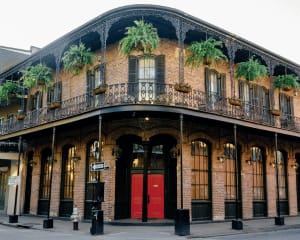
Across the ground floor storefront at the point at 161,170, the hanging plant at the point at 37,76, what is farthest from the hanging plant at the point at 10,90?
the ground floor storefront at the point at 161,170

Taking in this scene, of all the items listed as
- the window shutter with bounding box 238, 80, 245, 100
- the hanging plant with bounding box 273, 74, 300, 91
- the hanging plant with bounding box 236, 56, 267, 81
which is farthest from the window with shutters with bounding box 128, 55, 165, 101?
the hanging plant with bounding box 273, 74, 300, 91

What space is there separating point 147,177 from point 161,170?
740mm

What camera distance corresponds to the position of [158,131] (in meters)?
14.2

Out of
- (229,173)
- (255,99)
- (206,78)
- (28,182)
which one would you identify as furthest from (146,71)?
(28,182)

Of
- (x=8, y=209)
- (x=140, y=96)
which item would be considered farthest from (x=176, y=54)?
(x=8, y=209)

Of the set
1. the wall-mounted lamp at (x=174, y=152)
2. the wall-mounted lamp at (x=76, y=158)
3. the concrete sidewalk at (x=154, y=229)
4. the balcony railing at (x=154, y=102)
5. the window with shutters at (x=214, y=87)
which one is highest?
the window with shutters at (x=214, y=87)

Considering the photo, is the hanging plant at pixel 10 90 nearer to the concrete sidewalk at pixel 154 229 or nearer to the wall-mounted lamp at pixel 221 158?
the concrete sidewalk at pixel 154 229

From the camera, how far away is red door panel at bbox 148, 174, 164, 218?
46.9 feet

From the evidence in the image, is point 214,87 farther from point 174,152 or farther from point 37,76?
point 37,76

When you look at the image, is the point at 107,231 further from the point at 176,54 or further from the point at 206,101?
the point at 176,54

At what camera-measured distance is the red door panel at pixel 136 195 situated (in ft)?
47.3

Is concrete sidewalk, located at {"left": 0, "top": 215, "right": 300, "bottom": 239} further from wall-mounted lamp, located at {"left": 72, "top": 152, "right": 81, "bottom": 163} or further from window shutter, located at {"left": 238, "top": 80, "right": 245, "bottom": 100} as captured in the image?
window shutter, located at {"left": 238, "top": 80, "right": 245, "bottom": 100}

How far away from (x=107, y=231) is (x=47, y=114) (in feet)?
25.6

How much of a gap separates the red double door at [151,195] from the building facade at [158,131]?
40mm
